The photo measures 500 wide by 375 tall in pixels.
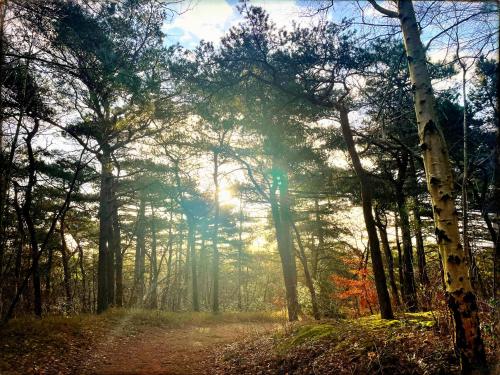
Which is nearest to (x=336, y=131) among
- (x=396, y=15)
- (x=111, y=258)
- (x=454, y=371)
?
(x=396, y=15)

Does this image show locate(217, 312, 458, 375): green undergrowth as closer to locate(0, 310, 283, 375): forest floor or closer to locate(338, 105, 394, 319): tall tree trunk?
locate(338, 105, 394, 319): tall tree trunk

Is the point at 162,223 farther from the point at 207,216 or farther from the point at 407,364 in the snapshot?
the point at 407,364

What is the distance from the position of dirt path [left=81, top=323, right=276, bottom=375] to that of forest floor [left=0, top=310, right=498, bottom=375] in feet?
0.07

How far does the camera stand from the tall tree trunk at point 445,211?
150 inches

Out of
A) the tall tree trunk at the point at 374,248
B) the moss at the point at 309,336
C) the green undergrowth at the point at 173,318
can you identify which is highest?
the tall tree trunk at the point at 374,248

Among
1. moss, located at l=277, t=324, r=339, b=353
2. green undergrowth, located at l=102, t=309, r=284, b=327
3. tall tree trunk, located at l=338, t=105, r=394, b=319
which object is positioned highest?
tall tree trunk, located at l=338, t=105, r=394, b=319

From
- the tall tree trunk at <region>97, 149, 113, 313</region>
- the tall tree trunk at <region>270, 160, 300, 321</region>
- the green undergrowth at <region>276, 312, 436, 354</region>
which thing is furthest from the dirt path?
the tall tree trunk at <region>270, 160, 300, 321</region>

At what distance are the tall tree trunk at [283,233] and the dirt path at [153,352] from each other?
2.82 metres

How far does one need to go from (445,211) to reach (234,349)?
7446 mm

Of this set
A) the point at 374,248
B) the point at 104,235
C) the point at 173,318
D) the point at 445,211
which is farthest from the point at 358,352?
the point at 173,318

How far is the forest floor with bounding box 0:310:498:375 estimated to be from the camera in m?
4.79

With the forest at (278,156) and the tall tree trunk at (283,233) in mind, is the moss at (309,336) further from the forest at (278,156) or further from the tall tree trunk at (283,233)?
the tall tree trunk at (283,233)

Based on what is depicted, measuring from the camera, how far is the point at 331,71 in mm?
8219

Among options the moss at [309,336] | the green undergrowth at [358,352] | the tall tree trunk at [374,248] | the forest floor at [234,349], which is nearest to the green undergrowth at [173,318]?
the forest floor at [234,349]
